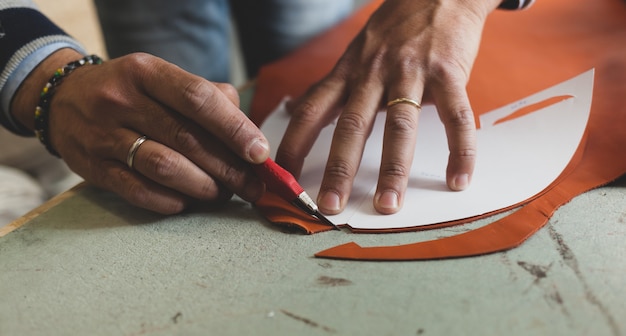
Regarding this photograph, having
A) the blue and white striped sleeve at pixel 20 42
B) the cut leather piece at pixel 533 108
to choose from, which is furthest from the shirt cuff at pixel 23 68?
the cut leather piece at pixel 533 108

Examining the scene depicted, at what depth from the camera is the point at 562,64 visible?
35.0 inches

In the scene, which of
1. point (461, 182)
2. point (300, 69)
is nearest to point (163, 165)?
point (461, 182)

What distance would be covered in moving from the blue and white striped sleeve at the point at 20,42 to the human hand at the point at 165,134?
0.37ft

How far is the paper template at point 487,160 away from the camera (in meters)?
0.62

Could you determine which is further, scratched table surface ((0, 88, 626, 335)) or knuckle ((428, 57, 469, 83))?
knuckle ((428, 57, 469, 83))

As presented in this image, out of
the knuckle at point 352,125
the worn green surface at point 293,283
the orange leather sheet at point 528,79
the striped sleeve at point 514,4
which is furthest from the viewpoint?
the striped sleeve at point 514,4

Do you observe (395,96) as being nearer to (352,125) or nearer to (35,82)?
(352,125)

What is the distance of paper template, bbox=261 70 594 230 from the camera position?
0.62m

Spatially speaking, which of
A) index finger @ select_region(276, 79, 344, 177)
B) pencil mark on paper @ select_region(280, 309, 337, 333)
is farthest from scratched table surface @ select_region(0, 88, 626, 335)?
index finger @ select_region(276, 79, 344, 177)

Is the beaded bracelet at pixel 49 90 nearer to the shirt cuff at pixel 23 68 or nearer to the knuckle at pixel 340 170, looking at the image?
the shirt cuff at pixel 23 68

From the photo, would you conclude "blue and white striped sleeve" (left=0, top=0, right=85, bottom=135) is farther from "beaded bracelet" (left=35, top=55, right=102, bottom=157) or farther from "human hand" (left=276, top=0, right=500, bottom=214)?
"human hand" (left=276, top=0, right=500, bottom=214)

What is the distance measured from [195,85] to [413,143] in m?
0.28

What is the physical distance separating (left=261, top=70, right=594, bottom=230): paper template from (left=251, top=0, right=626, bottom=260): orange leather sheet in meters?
0.02

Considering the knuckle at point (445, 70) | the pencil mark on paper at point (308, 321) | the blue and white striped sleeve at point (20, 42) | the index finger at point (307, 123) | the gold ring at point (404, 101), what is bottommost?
the pencil mark on paper at point (308, 321)
